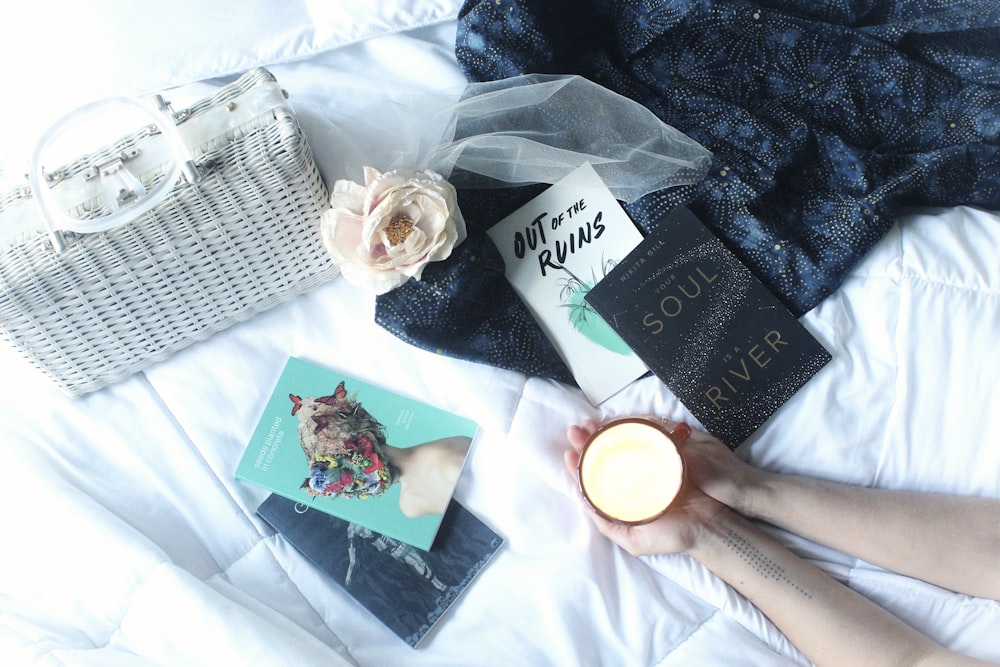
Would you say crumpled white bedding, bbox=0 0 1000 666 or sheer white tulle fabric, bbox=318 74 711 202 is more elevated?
sheer white tulle fabric, bbox=318 74 711 202

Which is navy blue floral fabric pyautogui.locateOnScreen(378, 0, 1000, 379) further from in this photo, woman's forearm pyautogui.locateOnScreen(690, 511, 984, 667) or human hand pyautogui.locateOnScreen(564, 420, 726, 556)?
woman's forearm pyautogui.locateOnScreen(690, 511, 984, 667)

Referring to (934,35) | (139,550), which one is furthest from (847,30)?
(139,550)

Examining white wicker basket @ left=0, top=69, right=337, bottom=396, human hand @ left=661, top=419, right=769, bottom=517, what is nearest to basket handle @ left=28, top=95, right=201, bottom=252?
white wicker basket @ left=0, top=69, right=337, bottom=396

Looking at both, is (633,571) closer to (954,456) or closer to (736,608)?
(736,608)

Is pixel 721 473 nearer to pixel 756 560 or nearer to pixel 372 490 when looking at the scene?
pixel 756 560

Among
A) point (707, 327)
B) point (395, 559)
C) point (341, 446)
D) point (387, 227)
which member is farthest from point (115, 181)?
point (707, 327)

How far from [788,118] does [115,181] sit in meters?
0.71

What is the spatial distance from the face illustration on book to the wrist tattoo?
306mm

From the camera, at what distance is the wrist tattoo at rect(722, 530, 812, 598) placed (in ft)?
2.34

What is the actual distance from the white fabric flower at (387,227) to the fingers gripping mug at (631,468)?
0.26 meters

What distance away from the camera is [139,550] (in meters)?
0.70

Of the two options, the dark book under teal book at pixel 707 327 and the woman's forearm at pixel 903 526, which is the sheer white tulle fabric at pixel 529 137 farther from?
the woman's forearm at pixel 903 526

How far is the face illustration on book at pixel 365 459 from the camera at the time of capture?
77 cm

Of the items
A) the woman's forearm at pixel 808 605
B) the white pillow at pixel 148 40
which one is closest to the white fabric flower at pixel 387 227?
the white pillow at pixel 148 40
